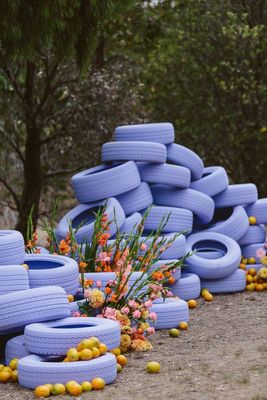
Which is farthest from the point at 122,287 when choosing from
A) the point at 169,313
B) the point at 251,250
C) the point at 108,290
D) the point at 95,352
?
the point at 251,250

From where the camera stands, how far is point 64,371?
17.2 feet

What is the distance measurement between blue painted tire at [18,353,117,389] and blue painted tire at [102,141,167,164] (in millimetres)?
3419

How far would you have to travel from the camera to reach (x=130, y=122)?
11.7 metres

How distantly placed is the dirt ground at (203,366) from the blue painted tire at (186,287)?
0.58m

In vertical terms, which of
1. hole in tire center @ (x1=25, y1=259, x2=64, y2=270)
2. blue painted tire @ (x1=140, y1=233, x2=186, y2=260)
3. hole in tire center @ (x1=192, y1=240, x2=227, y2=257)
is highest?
hole in tire center @ (x1=25, y1=259, x2=64, y2=270)

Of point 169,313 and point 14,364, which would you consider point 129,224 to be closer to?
point 169,313

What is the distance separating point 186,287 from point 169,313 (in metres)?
1.24

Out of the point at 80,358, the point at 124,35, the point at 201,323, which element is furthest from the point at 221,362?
the point at 124,35

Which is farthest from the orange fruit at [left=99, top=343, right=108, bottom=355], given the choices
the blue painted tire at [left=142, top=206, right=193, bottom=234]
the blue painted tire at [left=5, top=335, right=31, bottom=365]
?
the blue painted tire at [left=142, top=206, right=193, bottom=234]

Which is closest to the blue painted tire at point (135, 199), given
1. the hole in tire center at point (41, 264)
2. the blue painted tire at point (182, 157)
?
the blue painted tire at point (182, 157)

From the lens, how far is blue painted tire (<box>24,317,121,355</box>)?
17.9 ft

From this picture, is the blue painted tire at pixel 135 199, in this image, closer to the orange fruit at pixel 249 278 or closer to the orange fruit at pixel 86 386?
the orange fruit at pixel 249 278

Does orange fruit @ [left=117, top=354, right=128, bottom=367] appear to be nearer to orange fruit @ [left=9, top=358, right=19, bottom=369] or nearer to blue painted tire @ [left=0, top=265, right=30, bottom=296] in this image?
orange fruit @ [left=9, top=358, right=19, bottom=369]

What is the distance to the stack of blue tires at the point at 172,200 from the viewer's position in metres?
8.35
